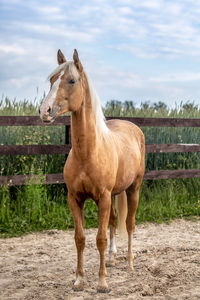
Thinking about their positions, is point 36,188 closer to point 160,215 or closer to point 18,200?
point 18,200

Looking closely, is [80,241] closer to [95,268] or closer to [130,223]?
[95,268]

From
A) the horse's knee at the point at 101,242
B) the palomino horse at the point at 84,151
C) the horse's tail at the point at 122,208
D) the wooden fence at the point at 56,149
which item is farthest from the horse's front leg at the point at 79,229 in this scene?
the wooden fence at the point at 56,149

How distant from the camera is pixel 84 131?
3.38 m

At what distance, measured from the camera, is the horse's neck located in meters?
3.34

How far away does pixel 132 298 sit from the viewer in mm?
3375

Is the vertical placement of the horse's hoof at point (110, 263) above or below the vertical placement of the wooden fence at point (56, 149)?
below

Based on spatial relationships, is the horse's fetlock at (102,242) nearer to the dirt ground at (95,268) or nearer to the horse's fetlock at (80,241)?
the horse's fetlock at (80,241)

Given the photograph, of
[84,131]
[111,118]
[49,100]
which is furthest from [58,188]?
[49,100]

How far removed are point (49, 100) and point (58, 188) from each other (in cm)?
398

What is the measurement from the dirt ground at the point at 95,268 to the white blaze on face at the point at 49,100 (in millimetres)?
1634

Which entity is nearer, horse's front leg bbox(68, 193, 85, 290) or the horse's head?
the horse's head

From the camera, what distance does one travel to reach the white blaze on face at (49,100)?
2934 mm

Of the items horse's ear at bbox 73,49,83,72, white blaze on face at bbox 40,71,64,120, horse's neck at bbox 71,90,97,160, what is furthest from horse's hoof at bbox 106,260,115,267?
horse's ear at bbox 73,49,83,72

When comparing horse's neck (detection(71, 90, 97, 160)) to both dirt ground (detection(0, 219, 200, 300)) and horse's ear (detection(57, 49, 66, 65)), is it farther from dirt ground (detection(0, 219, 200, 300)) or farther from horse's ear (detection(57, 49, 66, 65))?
dirt ground (detection(0, 219, 200, 300))
